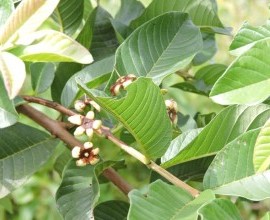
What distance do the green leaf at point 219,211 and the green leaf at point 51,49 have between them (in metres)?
0.19

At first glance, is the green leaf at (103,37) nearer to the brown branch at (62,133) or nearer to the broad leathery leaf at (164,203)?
the brown branch at (62,133)

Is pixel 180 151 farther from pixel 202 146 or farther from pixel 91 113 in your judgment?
pixel 91 113

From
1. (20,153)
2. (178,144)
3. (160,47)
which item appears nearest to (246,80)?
(178,144)

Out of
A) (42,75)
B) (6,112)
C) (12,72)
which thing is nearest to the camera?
(12,72)

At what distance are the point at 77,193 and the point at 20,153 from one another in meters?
0.12

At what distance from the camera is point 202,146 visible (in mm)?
768

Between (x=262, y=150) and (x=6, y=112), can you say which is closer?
(x=262, y=150)

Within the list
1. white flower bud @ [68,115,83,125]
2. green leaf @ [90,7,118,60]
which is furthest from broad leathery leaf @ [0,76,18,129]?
green leaf @ [90,7,118,60]

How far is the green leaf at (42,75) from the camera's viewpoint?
3.30ft

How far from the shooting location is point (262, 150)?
2.13 ft

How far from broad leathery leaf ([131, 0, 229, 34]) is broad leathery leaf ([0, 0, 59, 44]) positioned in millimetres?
372

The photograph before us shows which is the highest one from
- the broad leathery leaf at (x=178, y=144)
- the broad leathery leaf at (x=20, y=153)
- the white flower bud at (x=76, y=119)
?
the white flower bud at (x=76, y=119)

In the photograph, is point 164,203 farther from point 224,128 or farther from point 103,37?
point 103,37

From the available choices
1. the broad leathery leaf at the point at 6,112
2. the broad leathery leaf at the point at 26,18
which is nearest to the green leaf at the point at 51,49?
the broad leathery leaf at the point at 26,18
